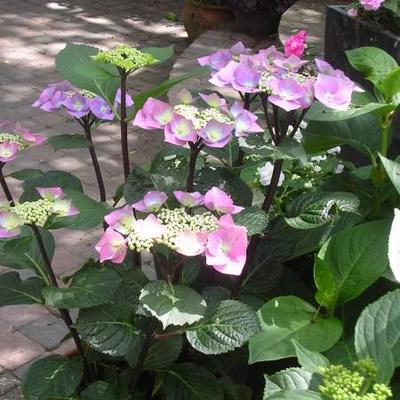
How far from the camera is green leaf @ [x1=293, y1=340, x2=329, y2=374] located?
46.6 inches

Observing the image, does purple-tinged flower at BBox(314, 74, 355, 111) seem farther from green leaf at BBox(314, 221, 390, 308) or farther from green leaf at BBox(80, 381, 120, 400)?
green leaf at BBox(80, 381, 120, 400)

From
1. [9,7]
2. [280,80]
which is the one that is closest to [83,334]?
[280,80]

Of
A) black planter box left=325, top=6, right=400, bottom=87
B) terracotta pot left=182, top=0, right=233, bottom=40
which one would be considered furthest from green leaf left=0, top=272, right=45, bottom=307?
terracotta pot left=182, top=0, right=233, bottom=40

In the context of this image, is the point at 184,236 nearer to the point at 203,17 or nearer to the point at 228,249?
the point at 228,249

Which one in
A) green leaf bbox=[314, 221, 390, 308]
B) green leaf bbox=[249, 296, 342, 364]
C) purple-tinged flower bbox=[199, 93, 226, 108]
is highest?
purple-tinged flower bbox=[199, 93, 226, 108]

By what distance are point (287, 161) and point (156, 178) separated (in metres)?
0.52

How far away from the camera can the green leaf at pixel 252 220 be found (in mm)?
1415

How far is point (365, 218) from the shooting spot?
1758 mm

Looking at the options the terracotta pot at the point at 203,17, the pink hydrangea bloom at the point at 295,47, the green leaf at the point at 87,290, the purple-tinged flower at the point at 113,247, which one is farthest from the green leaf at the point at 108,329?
the terracotta pot at the point at 203,17

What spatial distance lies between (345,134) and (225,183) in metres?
0.33

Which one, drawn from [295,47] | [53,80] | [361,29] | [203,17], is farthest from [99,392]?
[203,17]

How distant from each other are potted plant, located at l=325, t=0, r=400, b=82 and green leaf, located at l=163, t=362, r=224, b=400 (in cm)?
162

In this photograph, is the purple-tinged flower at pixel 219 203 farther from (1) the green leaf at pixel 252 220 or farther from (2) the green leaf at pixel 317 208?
(2) the green leaf at pixel 317 208

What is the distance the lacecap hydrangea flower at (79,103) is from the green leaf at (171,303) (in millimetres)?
482
